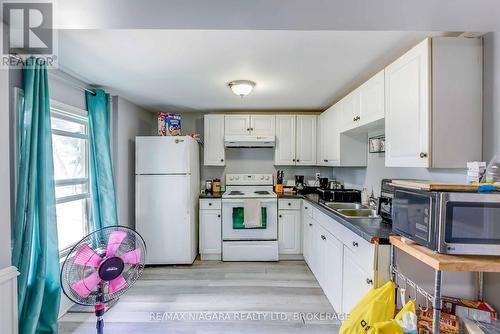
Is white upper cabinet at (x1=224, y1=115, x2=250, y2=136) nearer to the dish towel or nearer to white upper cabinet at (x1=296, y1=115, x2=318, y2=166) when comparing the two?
white upper cabinet at (x1=296, y1=115, x2=318, y2=166)

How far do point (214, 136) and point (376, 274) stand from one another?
2852 mm

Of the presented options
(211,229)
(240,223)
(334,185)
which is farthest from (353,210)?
(211,229)

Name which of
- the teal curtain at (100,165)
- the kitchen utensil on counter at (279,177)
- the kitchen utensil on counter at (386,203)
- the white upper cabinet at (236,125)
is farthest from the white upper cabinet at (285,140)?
the teal curtain at (100,165)

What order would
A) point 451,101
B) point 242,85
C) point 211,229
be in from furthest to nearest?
1. point 211,229
2. point 242,85
3. point 451,101

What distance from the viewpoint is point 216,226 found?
11.2ft

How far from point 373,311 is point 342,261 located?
702 millimetres

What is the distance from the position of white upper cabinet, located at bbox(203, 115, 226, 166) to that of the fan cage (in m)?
2.28

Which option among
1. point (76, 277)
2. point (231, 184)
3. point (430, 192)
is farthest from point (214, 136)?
point (430, 192)

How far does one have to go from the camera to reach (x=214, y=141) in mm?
3760

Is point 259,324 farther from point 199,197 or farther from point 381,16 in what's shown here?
point 381,16

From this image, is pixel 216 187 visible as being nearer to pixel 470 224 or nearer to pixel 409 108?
pixel 409 108

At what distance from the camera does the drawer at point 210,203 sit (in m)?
3.42

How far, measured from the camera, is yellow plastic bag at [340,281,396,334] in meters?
1.32

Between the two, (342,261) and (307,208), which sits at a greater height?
(307,208)
